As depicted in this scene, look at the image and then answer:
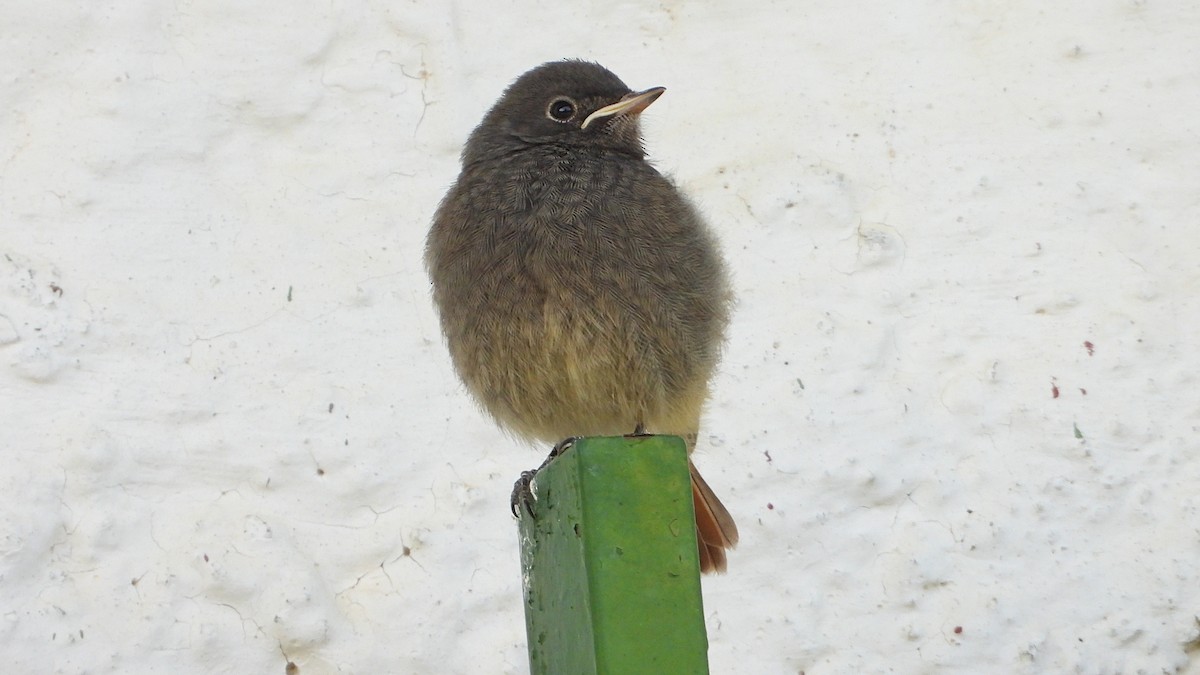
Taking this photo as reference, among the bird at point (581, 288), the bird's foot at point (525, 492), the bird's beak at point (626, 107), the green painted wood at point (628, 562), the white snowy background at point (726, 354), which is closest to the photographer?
the green painted wood at point (628, 562)

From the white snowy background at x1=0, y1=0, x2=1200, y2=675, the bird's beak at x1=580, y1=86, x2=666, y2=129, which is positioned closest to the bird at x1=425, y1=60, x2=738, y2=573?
→ the bird's beak at x1=580, y1=86, x2=666, y2=129

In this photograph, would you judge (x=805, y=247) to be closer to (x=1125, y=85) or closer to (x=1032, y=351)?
(x=1032, y=351)

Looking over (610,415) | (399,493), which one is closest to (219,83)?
(399,493)

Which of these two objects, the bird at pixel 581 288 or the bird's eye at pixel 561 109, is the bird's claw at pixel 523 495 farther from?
the bird's eye at pixel 561 109

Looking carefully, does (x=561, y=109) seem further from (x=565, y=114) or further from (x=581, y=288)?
(x=581, y=288)

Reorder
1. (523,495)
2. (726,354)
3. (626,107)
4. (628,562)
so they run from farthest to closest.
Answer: (726,354) < (626,107) < (523,495) < (628,562)

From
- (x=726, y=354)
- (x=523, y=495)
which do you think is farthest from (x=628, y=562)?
(x=726, y=354)

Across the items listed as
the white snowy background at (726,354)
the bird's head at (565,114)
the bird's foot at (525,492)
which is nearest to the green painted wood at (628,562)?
the bird's foot at (525,492)
